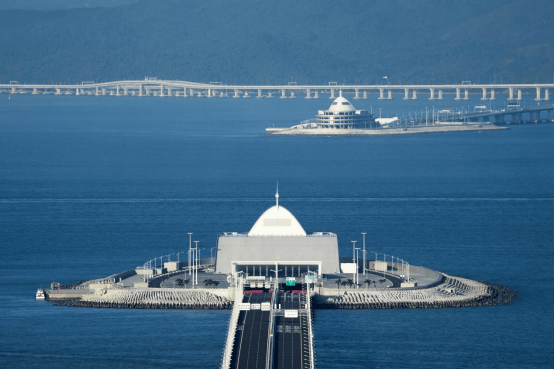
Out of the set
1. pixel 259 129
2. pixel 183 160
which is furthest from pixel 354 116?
pixel 183 160

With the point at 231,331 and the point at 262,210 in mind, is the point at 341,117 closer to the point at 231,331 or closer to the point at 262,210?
the point at 262,210

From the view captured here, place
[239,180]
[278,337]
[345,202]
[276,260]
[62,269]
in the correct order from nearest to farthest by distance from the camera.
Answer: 1. [278,337]
2. [276,260]
3. [62,269]
4. [345,202]
5. [239,180]

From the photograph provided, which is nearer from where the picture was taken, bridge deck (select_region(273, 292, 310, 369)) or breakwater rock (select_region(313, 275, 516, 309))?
bridge deck (select_region(273, 292, 310, 369))

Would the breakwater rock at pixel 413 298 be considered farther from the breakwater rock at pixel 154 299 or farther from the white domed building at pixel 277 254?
the breakwater rock at pixel 154 299

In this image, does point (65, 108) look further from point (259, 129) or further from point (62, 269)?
point (62, 269)

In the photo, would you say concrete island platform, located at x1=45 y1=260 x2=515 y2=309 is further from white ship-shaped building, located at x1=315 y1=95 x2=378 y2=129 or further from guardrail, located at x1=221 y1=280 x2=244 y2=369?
white ship-shaped building, located at x1=315 y1=95 x2=378 y2=129

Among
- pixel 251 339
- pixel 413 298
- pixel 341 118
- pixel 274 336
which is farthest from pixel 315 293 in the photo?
pixel 341 118

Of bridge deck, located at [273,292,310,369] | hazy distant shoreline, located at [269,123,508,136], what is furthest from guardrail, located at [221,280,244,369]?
hazy distant shoreline, located at [269,123,508,136]
